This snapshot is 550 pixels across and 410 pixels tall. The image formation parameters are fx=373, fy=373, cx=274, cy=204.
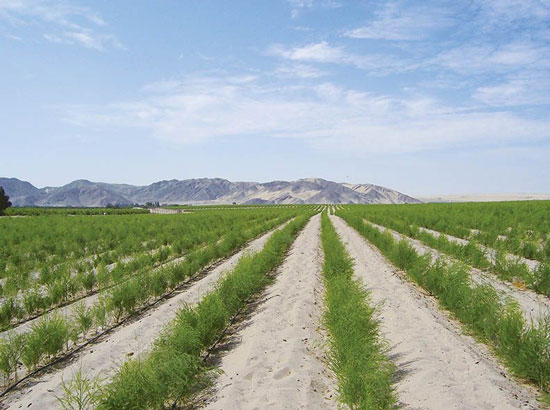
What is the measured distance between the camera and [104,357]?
17.9ft

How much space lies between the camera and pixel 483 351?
5.04 metres

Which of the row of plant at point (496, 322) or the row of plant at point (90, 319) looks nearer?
the row of plant at point (496, 322)

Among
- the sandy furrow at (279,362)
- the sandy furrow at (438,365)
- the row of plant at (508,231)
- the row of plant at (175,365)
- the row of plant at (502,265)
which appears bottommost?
the sandy furrow at (279,362)

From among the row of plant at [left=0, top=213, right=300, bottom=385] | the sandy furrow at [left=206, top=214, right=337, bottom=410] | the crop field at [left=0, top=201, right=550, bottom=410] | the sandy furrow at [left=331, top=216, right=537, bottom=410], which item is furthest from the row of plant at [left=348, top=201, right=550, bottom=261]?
the row of plant at [left=0, top=213, right=300, bottom=385]

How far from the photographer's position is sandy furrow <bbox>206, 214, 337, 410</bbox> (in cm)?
401

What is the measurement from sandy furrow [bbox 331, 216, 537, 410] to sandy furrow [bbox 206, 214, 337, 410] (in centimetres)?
99

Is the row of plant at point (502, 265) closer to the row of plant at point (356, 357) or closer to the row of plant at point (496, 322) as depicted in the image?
the row of plant at point (496, 322)

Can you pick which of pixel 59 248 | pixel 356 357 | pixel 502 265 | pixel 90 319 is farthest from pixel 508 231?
pixel 59 248

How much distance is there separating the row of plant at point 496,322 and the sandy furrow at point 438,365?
0.61 feet

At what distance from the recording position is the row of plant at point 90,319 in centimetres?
507

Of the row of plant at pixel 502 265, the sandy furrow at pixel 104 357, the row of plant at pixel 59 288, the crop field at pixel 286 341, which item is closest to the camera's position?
the crop field at pixel 286 341

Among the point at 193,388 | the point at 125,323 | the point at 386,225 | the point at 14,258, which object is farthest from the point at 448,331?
the point at 386,225

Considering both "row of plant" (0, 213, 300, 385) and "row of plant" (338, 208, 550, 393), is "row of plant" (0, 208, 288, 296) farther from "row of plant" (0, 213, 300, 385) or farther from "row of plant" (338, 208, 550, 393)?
"row of plant" (338, 208, 550, 393)

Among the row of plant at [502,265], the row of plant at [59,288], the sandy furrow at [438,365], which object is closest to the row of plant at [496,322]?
the sandy furrow at [438,365]
